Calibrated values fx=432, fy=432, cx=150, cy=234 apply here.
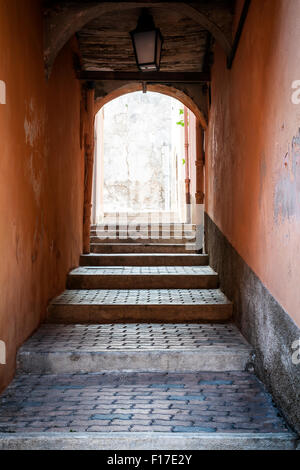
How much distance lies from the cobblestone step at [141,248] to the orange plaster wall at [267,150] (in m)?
2.42

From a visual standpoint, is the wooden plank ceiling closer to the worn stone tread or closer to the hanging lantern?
the hanging lantern

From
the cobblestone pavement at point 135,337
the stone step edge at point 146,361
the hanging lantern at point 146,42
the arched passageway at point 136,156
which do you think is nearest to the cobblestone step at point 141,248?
the cobblestone pavement at point 135,337

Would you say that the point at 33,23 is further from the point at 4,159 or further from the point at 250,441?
the point at 250,441

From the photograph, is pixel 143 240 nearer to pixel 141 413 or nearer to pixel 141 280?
pixel 141 280

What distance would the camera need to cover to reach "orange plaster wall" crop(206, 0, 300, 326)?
2539 mm

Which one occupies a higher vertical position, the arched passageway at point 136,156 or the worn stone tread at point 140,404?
the arched passageway at point 136,156

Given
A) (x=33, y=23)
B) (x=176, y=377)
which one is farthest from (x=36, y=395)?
(x=33, y=23)

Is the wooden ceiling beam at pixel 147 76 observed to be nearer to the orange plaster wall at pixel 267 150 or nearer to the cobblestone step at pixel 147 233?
the orange plaster wall at pixel 267 150

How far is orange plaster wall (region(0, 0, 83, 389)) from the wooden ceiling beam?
0.57m

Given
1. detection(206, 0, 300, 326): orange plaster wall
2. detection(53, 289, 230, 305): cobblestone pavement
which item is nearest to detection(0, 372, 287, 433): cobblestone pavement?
detection(206, 0, 300, 326): orange plaster wall

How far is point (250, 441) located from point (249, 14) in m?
3.43

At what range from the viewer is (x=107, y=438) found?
2422 mm

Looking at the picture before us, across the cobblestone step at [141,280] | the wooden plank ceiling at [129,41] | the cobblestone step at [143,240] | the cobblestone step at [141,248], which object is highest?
the wooden plank ceiling at [129,41]

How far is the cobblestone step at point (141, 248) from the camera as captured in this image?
7320 millimetres
